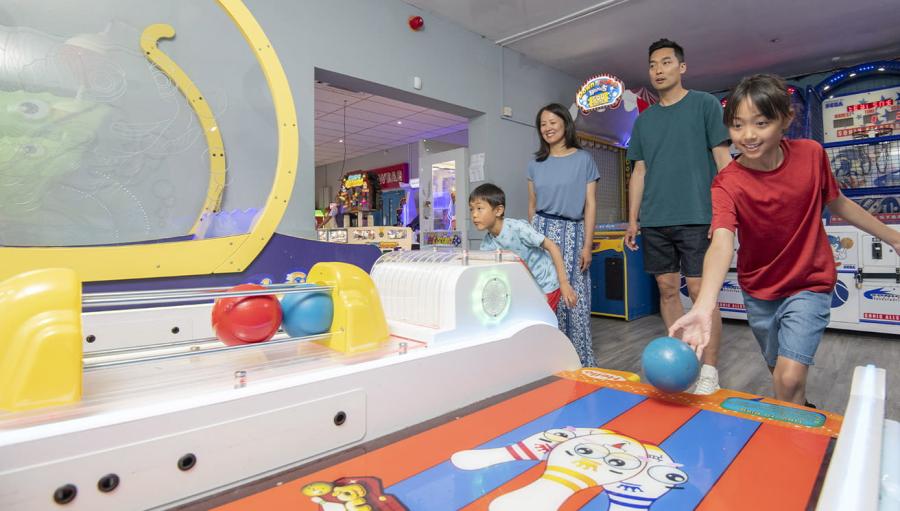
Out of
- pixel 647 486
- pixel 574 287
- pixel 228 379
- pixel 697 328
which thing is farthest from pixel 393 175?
pixel 647 486

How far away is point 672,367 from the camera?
108 centimetres

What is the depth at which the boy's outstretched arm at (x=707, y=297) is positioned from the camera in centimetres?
112

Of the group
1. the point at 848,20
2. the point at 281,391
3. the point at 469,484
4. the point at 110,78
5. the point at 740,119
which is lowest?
the point at 469,484

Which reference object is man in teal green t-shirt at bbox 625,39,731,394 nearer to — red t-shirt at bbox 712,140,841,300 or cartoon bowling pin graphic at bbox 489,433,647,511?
red t-shirt at bbox 712,140,841,300

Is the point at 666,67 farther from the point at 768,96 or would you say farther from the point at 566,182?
the point at 768,96

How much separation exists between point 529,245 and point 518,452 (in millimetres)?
1433

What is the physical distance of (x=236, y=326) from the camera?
104 cm

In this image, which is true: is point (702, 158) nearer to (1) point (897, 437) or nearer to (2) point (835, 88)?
(1) point (897, 437)

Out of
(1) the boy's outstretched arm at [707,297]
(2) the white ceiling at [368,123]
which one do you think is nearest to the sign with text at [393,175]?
(2) the white ceiling at [368,123]

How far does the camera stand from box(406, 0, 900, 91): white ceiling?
3.63m

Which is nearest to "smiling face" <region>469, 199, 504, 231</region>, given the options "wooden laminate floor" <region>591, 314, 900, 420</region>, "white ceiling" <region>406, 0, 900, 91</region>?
"wooden laminate floor" <region>591, 314, 900, 420</region>

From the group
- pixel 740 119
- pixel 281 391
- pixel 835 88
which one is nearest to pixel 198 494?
pixel 281 391

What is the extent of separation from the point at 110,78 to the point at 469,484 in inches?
73.7

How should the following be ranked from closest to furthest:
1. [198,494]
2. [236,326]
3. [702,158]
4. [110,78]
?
[198,494] < [236,326] < [110,78] < [702,158]
